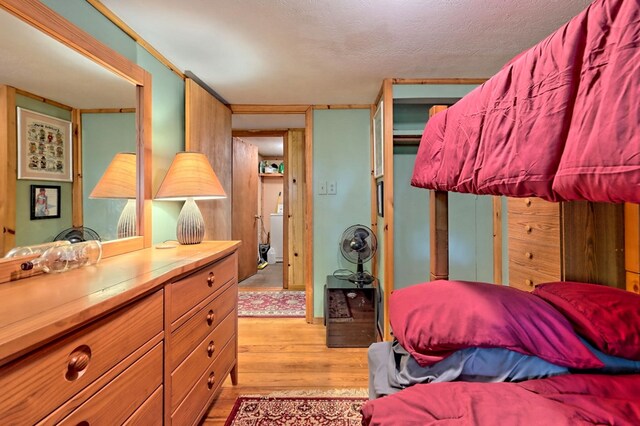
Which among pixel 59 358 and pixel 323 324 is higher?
pixel 59 358

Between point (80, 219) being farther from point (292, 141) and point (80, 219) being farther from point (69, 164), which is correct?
point (292, 141)

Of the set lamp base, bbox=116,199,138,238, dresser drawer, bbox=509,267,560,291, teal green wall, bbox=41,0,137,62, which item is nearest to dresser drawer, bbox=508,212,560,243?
dresser drawer, bbox=509,267,560,291

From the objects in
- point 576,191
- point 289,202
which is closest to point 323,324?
point 289,202

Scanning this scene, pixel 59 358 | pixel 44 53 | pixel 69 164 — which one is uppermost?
pixel 44 53

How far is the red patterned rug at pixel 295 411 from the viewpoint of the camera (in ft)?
5.03

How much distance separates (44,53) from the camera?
112 cm

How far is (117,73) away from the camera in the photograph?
4.77 ft

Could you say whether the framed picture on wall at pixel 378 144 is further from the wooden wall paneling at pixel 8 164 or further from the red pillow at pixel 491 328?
the wooden wall paneling at pixel 8 164

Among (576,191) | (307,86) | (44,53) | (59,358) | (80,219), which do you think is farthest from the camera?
(307,86)

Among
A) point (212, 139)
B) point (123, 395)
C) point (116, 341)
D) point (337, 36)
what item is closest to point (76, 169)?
point (116, 341)

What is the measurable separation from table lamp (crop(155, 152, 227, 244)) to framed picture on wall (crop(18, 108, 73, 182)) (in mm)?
506

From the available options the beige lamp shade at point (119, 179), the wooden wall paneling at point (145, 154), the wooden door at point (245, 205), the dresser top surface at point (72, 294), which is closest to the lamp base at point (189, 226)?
the wooden wall paneling at point (145, 154)

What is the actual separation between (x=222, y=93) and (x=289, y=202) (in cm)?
170

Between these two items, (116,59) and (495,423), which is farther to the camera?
(116,59)
